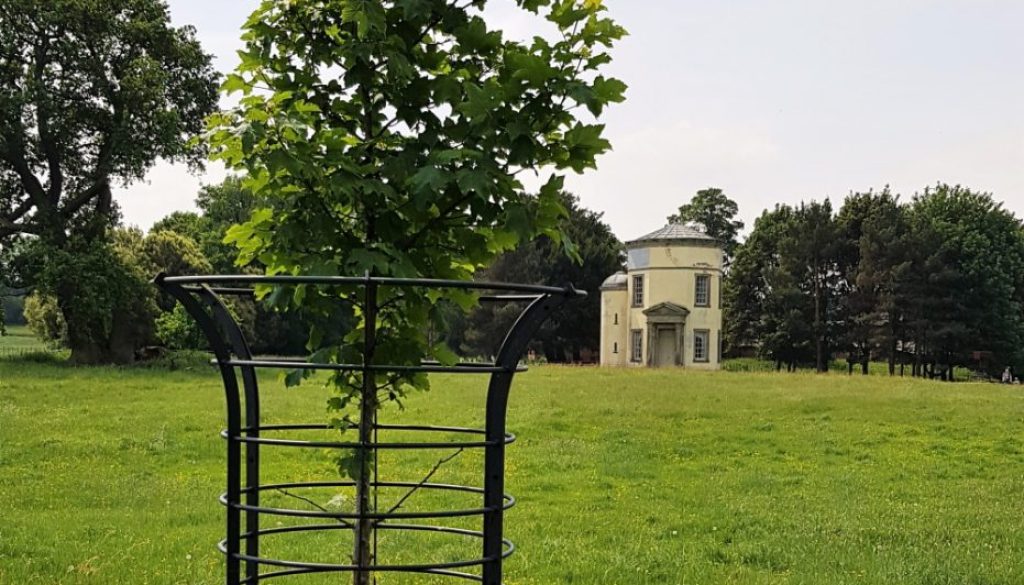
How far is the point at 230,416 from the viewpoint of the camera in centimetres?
356

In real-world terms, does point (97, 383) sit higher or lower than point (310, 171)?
lower

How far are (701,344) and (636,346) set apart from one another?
3.77m

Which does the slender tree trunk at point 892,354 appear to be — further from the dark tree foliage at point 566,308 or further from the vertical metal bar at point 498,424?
the vertical metal bar at point 498,424

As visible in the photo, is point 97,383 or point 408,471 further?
point 97,383

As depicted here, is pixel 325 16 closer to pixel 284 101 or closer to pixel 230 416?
pixel 284 101

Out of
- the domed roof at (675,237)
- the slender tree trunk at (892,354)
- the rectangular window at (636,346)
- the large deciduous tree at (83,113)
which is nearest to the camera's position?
the large deciduous tree at (83,113)

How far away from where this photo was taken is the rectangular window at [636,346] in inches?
2215

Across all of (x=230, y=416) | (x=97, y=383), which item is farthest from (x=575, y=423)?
(x=230, y=416)

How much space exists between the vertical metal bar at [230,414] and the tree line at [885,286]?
2272 inches

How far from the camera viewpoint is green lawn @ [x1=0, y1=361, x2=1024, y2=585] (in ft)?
26.1

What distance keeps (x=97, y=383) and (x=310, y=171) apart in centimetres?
2503

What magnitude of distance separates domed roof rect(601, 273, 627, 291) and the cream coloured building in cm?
177

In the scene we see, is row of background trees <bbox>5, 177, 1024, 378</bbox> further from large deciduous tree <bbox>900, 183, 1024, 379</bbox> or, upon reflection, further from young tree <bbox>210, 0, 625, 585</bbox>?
young tree <bbox>210, 0, 625, 585</bbox>

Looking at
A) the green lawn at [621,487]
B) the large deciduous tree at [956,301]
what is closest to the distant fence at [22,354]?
the green lawn at [621,487]
